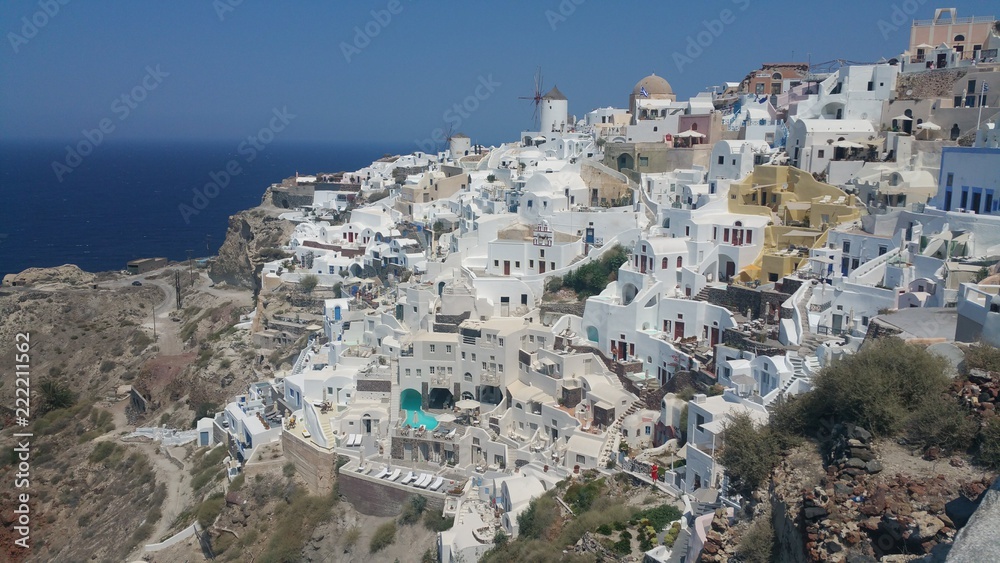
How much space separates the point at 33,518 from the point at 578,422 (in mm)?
20759

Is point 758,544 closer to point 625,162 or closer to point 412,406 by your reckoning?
point 412,406

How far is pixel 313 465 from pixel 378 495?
2923 millimetres

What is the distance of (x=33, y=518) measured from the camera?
91.8 ft

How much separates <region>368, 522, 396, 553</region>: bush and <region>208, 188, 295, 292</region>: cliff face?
83.9ft

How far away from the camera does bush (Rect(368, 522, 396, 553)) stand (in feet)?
68.9

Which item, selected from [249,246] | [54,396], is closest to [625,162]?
[249,246]

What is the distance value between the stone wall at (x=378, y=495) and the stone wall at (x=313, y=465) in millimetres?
828

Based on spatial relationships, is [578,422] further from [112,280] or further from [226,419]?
[112,280]

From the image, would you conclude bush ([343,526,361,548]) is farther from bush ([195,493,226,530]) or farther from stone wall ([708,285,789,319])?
stone wall ([708,285,789,319])

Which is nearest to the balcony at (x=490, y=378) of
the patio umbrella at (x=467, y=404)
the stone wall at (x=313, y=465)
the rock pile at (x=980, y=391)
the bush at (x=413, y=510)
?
the patio umbrella at (x=467, y=404)

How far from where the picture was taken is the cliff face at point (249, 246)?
150ft

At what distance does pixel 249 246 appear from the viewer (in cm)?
4762

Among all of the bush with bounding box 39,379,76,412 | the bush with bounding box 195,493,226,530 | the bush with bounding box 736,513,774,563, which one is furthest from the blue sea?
the bush with bounding box 736,513,774,563

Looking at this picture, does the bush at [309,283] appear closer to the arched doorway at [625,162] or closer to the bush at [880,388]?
the arched doorway at [625,162]
